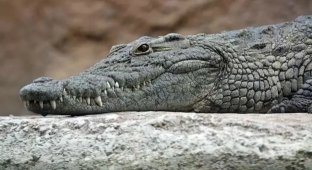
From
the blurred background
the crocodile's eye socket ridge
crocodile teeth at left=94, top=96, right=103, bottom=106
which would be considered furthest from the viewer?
the blurred background

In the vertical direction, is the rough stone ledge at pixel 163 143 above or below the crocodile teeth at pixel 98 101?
below

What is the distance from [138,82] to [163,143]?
0.97 meters

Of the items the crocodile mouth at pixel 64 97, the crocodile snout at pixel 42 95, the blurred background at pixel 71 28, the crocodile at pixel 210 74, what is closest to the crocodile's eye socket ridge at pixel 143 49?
the crocodile at pixel 210 74

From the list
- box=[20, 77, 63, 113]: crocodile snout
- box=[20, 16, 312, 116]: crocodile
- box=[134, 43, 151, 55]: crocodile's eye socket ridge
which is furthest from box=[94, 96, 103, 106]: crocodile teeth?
box=[134, 43, 151, 55]: crocodile's eye socket ridge

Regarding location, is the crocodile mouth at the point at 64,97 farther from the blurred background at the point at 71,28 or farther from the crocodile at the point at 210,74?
the blurred background at the point at 71,28

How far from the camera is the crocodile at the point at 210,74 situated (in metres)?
3.69

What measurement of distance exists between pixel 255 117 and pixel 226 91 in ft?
3.47

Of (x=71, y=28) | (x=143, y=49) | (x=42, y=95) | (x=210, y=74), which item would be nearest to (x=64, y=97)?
(x=42, y=95)

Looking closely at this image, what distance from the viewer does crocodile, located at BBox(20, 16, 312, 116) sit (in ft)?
12.1

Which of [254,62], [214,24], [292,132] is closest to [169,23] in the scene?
[214,24]

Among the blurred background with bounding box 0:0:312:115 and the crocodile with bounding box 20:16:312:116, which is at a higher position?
the blurred background with bounding box 0:0:312:115

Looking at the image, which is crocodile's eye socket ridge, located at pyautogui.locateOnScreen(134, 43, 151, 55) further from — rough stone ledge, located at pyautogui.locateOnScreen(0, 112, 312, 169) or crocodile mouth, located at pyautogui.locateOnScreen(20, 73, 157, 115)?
rough stone ledge, located at pyautogui.locateOnScreen(0, 112, 312, 169)

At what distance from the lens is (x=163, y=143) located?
111 inches

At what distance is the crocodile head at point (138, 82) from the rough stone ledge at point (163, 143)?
201mm
